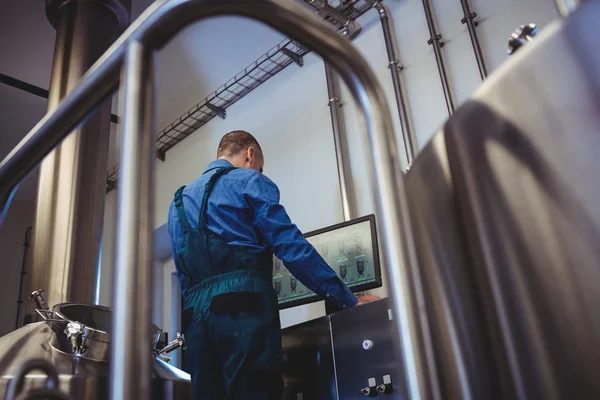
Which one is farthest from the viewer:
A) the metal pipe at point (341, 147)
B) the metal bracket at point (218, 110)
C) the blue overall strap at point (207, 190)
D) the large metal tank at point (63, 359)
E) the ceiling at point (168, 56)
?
the metal bracket at point (218, 110)

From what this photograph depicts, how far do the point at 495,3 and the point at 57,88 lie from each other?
1680 mm

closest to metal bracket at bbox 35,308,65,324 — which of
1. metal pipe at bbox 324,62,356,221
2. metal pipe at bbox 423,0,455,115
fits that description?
metal pipe at bbox 324,62,356,221

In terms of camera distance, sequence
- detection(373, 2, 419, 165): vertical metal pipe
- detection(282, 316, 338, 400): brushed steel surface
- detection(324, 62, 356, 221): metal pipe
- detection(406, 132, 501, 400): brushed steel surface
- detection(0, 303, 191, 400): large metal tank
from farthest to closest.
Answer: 1. detection(324, 62, 356, 221): metal pipe
2. detection(373, 2, 419, 165): vertical metal pipe
3. detection(282, 316, 338, 400): brushed steel surface
4. detection(0, 303, 191, 400): large metal tank
5. detection(406, 132, 501, 400): brushed steel surface

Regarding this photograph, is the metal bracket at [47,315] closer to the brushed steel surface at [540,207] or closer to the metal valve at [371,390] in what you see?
the metal valve at [371,390]

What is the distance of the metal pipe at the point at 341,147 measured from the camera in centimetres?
236

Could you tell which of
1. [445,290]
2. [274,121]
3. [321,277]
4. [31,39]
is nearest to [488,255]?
[445,290]

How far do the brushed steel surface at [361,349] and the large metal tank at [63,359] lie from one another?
16.8 inches

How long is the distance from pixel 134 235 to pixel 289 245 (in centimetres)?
92

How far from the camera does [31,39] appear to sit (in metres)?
2.96

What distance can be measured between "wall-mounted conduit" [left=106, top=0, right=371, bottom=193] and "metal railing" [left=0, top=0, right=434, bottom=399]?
2064mm

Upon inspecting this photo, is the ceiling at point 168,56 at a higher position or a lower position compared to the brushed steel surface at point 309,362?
higher

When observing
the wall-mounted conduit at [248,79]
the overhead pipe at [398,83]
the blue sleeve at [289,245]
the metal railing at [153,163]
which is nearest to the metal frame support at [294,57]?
the wall-mounted conduit at [248,79]

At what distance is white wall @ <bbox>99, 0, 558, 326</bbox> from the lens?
217 centimetres

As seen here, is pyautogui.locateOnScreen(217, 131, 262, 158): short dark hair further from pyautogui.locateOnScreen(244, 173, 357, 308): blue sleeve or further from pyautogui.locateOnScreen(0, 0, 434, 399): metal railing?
pyautogui.locateOnScreen(0, 0, 434, 399): metal railing
